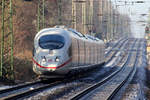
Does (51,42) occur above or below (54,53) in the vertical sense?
above

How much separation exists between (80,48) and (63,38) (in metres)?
4.03

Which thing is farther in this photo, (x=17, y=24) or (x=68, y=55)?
(x=17, y=24)

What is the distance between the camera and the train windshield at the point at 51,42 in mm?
20203

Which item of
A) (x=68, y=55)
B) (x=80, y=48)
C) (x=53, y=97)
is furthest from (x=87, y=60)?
(x=53, y=97)

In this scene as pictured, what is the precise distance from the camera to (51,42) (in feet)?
66.8

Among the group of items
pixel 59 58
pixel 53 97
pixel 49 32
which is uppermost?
pixel 49 32

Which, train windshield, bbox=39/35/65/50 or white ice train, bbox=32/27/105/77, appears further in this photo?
train windshield, bbox=39/35/65/50

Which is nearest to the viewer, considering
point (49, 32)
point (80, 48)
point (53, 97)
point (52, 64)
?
point (53, 97)

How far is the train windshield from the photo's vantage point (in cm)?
2020

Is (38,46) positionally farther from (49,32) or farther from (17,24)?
(17,24)

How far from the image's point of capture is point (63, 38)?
20750 mm

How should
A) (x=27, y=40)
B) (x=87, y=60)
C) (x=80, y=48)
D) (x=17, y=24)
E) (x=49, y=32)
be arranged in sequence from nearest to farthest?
(x=49, y=32) < (x=80, y=48) < (x=87, y=60) < (x=17, y=24) < (x=27, y=40)

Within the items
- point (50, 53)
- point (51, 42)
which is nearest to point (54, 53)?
point (50, 53)

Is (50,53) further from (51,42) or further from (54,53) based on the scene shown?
(51,42)
